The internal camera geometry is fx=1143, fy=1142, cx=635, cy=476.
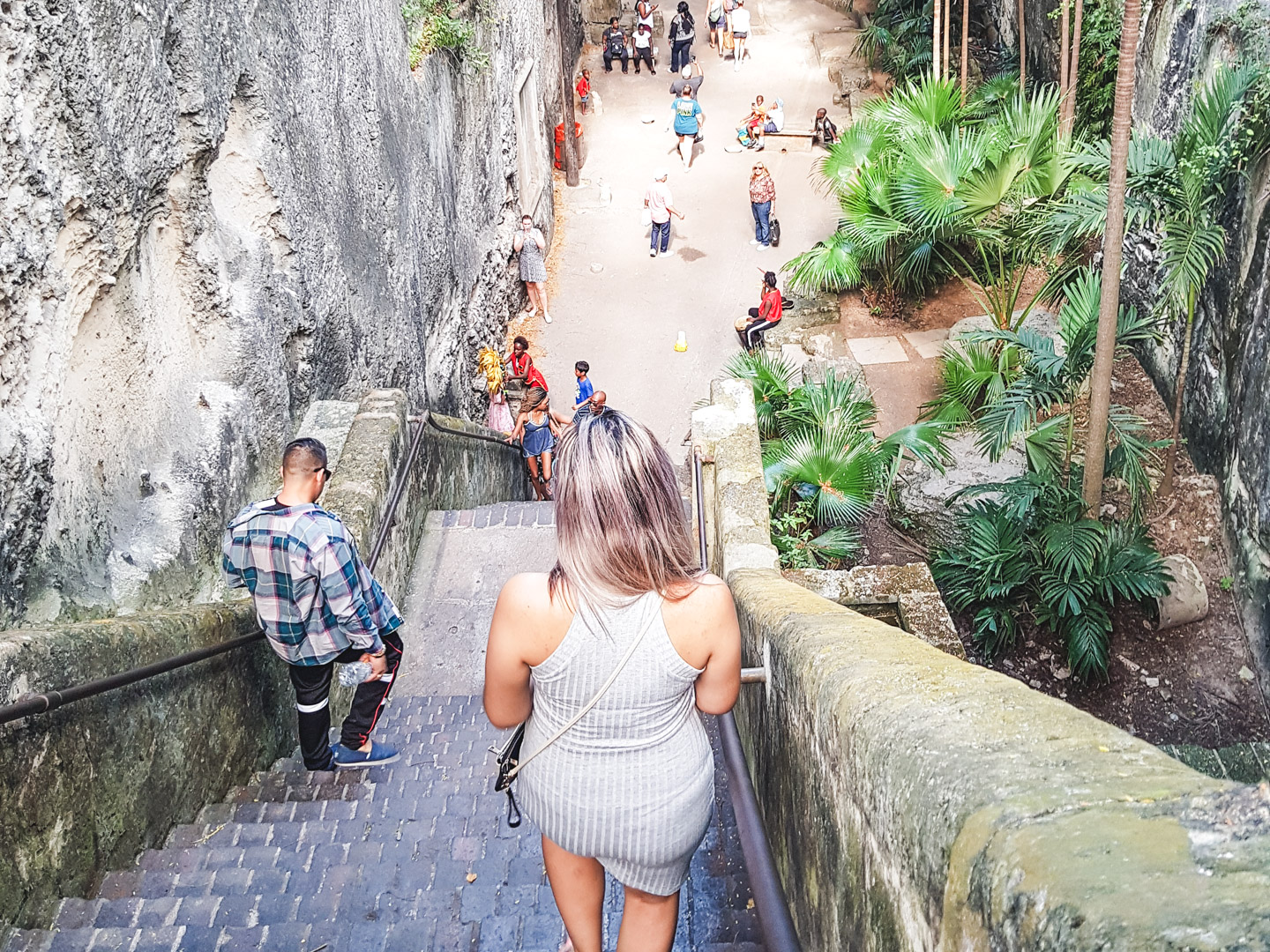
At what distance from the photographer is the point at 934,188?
9.33 m

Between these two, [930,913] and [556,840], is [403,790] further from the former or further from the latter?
[930,913]

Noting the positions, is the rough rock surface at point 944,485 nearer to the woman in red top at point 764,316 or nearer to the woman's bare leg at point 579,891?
the woman in red top at point 764,316

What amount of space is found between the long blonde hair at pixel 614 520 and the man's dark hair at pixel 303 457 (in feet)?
6.47

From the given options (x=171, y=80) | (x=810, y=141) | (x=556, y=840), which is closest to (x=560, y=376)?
(x=810, y=141)

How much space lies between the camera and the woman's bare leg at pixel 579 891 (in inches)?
102

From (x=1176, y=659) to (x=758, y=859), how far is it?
19.9 ft

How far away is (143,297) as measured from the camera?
16.9 ft

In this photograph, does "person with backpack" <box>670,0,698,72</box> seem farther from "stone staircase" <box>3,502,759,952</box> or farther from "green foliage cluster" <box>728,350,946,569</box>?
"stone staircase" <box>3,502,759,952</box>

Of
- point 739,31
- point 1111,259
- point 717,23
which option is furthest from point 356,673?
point 717,23

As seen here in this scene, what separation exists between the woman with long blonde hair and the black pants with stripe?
2.06m

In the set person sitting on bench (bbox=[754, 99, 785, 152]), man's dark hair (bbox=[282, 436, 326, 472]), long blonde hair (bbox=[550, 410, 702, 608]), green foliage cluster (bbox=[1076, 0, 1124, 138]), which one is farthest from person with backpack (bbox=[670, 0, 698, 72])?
long blonde hair (bbox=[550, 410, 702, 608])

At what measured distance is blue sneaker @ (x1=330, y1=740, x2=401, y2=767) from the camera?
4672 mm

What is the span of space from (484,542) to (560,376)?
6592 mm

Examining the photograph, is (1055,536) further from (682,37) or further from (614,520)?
(682,37)
